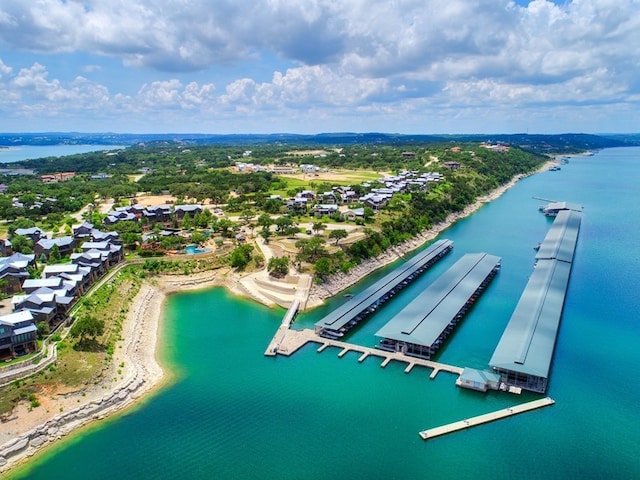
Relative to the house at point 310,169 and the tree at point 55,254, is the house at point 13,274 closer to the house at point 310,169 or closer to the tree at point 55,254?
the tree at point 55,254

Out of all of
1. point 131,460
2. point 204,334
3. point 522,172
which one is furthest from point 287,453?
point 522,172

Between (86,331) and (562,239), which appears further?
(562,239)

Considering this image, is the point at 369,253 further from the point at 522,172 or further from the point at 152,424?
the point at 522,172

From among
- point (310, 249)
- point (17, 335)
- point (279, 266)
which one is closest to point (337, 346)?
point (279, 266)

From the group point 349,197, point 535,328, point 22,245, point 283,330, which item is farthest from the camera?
point 349,197

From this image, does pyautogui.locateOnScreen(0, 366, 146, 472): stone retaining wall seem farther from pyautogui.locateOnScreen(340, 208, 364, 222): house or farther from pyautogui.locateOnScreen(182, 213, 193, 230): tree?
pyautogui.locateOnScreen(340, 208, 364, 222): house

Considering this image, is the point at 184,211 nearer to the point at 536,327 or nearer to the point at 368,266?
the point at 368,266

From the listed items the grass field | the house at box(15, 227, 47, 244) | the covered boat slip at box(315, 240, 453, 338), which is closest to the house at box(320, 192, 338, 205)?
the grass field
